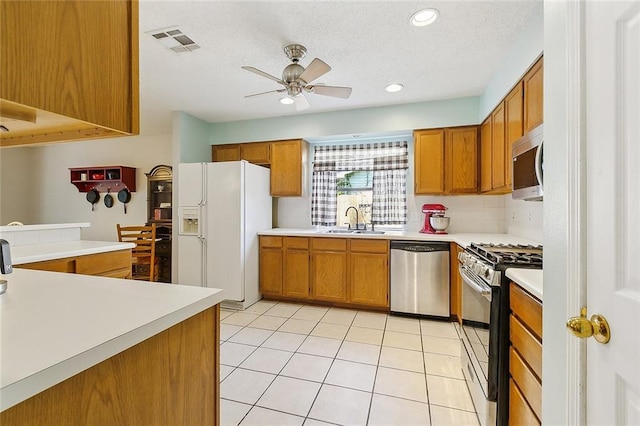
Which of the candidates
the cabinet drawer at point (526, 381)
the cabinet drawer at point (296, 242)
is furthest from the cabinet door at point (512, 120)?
the cabinet drawer at point (296, 242)

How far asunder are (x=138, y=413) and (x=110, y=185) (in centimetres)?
560

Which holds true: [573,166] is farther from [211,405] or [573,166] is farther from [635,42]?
[211,405]

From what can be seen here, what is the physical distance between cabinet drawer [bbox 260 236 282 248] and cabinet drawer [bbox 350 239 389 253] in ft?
3.18

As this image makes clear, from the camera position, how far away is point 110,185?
17.0 feet

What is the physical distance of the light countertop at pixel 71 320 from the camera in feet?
1.82

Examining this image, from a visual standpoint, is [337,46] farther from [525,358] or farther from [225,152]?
[225,152]

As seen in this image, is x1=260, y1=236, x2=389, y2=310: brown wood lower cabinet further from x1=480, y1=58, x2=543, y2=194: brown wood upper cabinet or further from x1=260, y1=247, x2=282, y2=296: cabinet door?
x1=480, y1=58, x2=543, y2=194: brown wood upper cabinet

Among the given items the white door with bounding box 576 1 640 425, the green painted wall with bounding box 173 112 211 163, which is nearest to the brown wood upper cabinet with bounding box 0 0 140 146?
the white door with bounding box 576 1 640 425

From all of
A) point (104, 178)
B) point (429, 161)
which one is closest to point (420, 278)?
point (429, 161)

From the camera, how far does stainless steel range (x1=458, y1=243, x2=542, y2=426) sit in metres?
1.41

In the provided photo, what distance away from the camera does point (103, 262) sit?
2.38 m

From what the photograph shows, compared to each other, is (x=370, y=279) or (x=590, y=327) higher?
(x=590, y=327)

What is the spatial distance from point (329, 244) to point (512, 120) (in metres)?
2.17

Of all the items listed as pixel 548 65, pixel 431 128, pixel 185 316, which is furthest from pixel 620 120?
pixel 431 128
